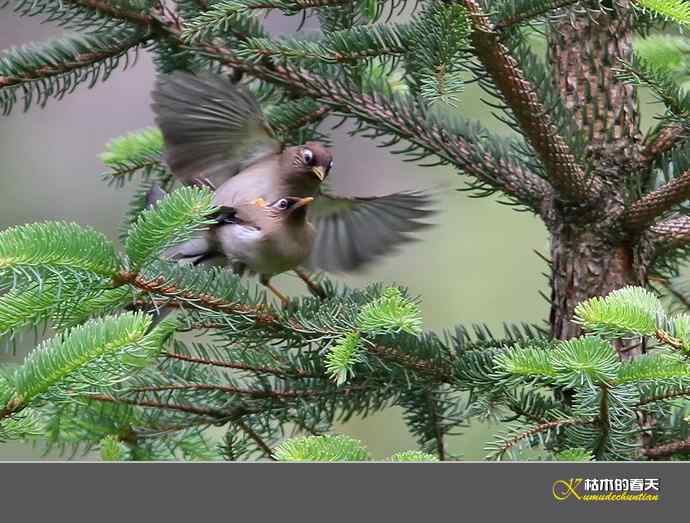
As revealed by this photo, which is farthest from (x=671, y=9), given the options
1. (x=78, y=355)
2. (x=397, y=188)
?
(x=397, y=188)

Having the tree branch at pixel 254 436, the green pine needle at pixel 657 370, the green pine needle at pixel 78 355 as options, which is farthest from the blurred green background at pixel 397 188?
the green pine needle at pixel 78 355

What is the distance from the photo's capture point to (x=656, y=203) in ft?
6.44

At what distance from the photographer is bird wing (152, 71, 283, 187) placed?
2.22 m

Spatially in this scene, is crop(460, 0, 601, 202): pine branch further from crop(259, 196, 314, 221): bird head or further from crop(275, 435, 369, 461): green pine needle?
crop(275, 435, 369, 461): green pine needle

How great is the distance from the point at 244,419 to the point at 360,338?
563 mm

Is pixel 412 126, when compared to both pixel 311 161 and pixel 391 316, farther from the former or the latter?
pixel 391 316

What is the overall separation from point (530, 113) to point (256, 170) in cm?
81

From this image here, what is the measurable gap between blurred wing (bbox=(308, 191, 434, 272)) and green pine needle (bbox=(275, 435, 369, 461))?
2.55ft

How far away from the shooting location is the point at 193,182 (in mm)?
2381

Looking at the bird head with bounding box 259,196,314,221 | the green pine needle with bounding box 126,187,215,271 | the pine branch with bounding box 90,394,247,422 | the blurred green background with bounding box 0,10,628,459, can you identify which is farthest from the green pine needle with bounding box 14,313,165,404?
the blurred green background with bounding box 0,10,628,459

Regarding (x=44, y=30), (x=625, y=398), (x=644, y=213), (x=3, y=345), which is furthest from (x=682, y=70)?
(x=44, y=30)

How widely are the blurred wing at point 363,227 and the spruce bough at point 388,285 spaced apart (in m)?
0.14

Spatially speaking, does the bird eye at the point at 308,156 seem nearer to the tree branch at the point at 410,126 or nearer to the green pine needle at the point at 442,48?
the tree branch at the point at 410,126
